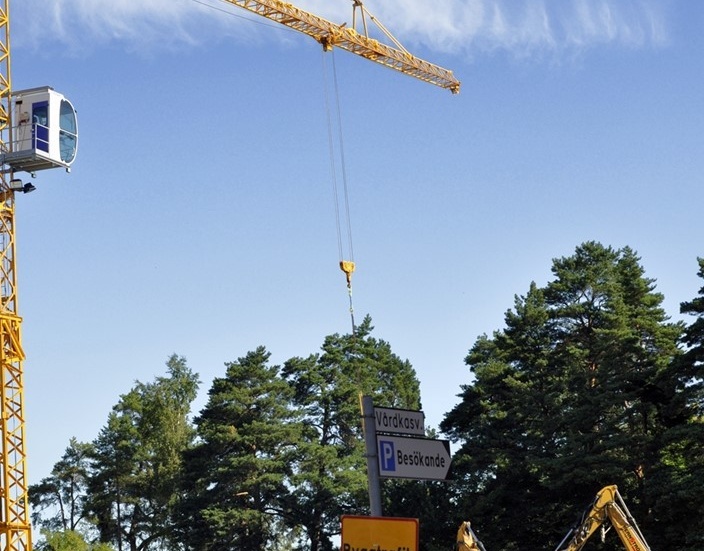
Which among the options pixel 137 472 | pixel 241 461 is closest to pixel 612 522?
pixel 241 461

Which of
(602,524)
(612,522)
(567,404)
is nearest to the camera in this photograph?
(612,522)

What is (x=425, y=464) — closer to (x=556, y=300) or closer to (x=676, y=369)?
(x=676, y=369)

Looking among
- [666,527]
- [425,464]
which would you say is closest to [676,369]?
[666,527]

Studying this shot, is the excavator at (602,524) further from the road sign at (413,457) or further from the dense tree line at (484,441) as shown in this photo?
the road sign at (413,457)

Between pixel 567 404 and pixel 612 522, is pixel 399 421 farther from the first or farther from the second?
pixel 567 404

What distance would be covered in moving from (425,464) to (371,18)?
241 feet

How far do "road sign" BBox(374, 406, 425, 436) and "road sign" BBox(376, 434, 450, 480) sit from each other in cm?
9

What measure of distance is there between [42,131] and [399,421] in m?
51.0

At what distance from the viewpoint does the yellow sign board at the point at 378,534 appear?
9000mm

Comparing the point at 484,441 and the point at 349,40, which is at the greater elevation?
the point at 349,40

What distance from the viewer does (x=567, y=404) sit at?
63250 millimetres

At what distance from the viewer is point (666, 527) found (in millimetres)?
53656

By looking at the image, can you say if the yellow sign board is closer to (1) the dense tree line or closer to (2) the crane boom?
(1) the dense tree line

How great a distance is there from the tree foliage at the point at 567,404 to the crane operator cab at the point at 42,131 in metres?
26.4
